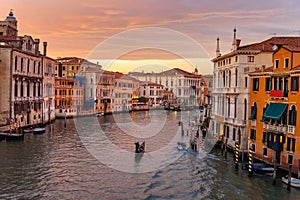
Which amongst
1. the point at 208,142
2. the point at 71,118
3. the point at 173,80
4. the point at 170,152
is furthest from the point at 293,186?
the point at 173,80

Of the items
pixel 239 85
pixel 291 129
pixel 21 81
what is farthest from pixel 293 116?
pixel 21 81

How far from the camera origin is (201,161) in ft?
54.0

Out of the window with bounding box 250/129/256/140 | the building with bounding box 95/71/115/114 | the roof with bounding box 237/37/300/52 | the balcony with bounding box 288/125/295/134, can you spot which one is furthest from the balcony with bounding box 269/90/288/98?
the building with bounding box 95/71/115/114

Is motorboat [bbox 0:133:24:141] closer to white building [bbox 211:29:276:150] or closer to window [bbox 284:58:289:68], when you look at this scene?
white building [bbox 211:29:276:150]

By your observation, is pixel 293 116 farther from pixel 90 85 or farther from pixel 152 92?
pixel 152 92

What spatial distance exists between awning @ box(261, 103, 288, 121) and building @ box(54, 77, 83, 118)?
2562 cm

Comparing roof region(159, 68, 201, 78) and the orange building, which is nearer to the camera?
the orange building

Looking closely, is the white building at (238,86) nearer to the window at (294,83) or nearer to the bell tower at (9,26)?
the window at (294,83)

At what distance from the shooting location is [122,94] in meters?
52.5

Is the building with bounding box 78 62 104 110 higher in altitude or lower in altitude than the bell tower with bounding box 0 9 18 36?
lower

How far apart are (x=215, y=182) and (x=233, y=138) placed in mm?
5026

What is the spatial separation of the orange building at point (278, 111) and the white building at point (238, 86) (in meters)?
1.04

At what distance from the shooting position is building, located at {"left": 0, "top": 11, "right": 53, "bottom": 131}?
23.9 m

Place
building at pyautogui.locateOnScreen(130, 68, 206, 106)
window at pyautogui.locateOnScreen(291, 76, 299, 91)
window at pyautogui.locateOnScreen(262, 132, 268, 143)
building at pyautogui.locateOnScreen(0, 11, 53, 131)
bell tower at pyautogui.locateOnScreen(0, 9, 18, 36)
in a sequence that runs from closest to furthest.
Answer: window at pyautogui.locateOnScreen(291, 76, 299, 91) → window at pyautogui.locateOnScreen(262, 132, 268, 143) → building at pyautogui.locateOnScreen(0, 11, 53, 131) → bell tower at pyautogui.locateOnScreen(0, 9, 18, 36) → building at pyautogui.locateOnScreen(130, 68, 206, 106)
